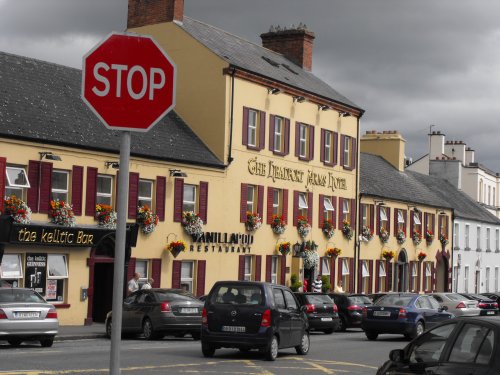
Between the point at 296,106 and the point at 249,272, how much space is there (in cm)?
823

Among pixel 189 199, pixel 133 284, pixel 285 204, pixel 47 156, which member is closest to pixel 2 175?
pixel 47 156

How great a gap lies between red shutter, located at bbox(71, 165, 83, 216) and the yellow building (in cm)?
4

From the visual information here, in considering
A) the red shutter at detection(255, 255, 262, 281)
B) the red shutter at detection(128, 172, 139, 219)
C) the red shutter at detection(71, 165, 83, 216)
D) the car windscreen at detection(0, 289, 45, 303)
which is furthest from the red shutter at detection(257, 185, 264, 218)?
the car windscreen at detection(0, 289, 45, 303)

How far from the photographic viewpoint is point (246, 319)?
2142 cm

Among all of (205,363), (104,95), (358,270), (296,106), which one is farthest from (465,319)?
(358,270)

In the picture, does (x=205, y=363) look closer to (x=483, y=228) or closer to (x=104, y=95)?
(x=104, y=95)

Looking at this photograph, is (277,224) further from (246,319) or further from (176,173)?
(246,319)

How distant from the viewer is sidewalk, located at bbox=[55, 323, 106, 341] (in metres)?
28.2

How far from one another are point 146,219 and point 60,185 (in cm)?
383

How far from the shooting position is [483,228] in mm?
72812

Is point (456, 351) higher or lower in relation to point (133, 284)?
lower

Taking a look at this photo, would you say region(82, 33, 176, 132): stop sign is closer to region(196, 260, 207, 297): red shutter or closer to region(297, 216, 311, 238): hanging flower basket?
region(196, 260, 207, 297): red shutter

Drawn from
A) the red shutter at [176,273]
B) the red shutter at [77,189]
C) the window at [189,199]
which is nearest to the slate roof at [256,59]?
the window at [189,199]

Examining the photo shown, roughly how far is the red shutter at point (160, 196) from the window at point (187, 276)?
2419mm
